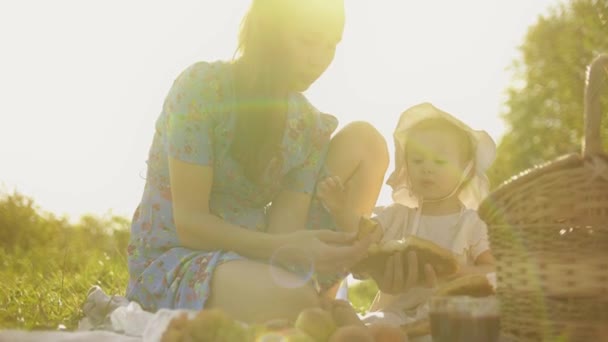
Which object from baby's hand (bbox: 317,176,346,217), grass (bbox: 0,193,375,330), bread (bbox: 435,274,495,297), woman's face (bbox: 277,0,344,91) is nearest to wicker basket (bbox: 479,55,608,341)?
bread (bbox: 435,274,495,297)

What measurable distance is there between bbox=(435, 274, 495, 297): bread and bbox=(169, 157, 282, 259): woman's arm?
2.14ft

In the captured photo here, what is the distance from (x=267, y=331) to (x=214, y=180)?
0.87 m

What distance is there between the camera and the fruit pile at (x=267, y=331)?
89.9 inches

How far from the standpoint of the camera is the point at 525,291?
2.67 metres

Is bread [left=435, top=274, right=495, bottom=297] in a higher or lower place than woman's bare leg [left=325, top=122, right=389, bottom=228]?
lower

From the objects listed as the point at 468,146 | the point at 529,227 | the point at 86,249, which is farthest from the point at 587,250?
the point at 86,249

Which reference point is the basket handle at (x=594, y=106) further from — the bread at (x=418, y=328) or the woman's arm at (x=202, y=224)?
the woman's arm at (x=202, y=224)

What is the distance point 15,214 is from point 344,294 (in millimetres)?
3575

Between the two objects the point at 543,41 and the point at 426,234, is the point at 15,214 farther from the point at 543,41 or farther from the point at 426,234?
the point at 543,41

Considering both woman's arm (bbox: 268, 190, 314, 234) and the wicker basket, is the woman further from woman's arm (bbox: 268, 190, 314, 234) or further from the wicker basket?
the wicker basket

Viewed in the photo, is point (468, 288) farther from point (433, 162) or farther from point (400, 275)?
point (433, 162)

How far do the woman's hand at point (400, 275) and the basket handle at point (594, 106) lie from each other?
36.2 inches

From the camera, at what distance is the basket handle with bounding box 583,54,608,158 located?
2562mm

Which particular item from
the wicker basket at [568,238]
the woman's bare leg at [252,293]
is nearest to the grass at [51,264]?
the woman's bare leg at [252,293]
